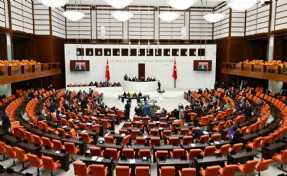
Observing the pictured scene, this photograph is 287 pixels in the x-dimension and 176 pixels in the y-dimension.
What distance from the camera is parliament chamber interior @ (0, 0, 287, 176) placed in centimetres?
898

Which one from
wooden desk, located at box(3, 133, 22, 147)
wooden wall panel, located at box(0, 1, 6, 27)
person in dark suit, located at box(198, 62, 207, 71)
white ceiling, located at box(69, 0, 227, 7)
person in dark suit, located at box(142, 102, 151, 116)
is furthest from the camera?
person in dark suit, located at box(198, 62, 207, 71)

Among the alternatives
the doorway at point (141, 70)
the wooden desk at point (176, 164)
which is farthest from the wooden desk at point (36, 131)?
the doorway at point (141, 70)

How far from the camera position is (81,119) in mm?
14656

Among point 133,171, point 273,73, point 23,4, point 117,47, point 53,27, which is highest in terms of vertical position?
point 23,4

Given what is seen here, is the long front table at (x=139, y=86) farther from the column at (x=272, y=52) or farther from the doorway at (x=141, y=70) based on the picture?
the column at (x=272, y=52)

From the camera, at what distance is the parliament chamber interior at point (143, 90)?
8.98 metres

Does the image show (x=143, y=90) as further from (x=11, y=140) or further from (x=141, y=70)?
(x=11, y=140)

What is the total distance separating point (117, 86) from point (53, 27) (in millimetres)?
10258

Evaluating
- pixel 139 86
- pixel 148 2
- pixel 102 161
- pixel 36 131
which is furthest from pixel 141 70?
pixel 102 161

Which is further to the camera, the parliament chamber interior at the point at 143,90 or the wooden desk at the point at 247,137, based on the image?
the wooden desk at the point at 247,137

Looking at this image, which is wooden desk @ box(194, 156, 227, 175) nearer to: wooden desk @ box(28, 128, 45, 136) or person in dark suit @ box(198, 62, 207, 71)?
wooden desk @ box(28, 128, 45, 136)

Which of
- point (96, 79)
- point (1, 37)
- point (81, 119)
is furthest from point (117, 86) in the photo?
point (81, 119)

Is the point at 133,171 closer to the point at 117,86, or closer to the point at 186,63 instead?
the point at 117,86

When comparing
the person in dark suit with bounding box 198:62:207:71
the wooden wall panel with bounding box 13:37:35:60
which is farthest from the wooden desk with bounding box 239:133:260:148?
the wooden wall panel with bounding box 13:37:35:60
